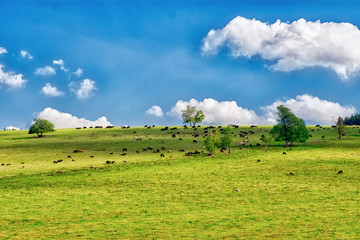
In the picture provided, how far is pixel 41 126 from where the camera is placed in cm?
10956

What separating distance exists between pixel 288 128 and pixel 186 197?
54.6 meters

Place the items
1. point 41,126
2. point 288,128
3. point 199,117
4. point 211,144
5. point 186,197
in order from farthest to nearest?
point 199,117, point 41,126, point 288,128, point 211,144, point 186,197

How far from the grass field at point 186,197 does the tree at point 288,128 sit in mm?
14050

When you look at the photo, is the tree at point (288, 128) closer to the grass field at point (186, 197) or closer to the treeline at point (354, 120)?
the grass field at point (186, 197)

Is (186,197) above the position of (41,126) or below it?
below

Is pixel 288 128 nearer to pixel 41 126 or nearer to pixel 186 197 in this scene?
pixel 186 197

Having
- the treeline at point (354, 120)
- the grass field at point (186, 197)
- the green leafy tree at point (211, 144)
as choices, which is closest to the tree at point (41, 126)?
the grass field at point (186, 197)

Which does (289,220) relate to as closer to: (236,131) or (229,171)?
(229,171)

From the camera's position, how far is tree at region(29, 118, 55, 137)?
10788 centimetres

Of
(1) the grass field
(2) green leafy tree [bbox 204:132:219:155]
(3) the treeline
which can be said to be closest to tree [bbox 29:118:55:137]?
(1) the grass field

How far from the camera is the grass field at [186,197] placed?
2127cm

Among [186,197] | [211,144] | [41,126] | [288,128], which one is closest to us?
[186,197]

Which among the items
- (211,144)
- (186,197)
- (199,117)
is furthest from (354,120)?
(186,197)

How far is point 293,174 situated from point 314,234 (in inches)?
973
